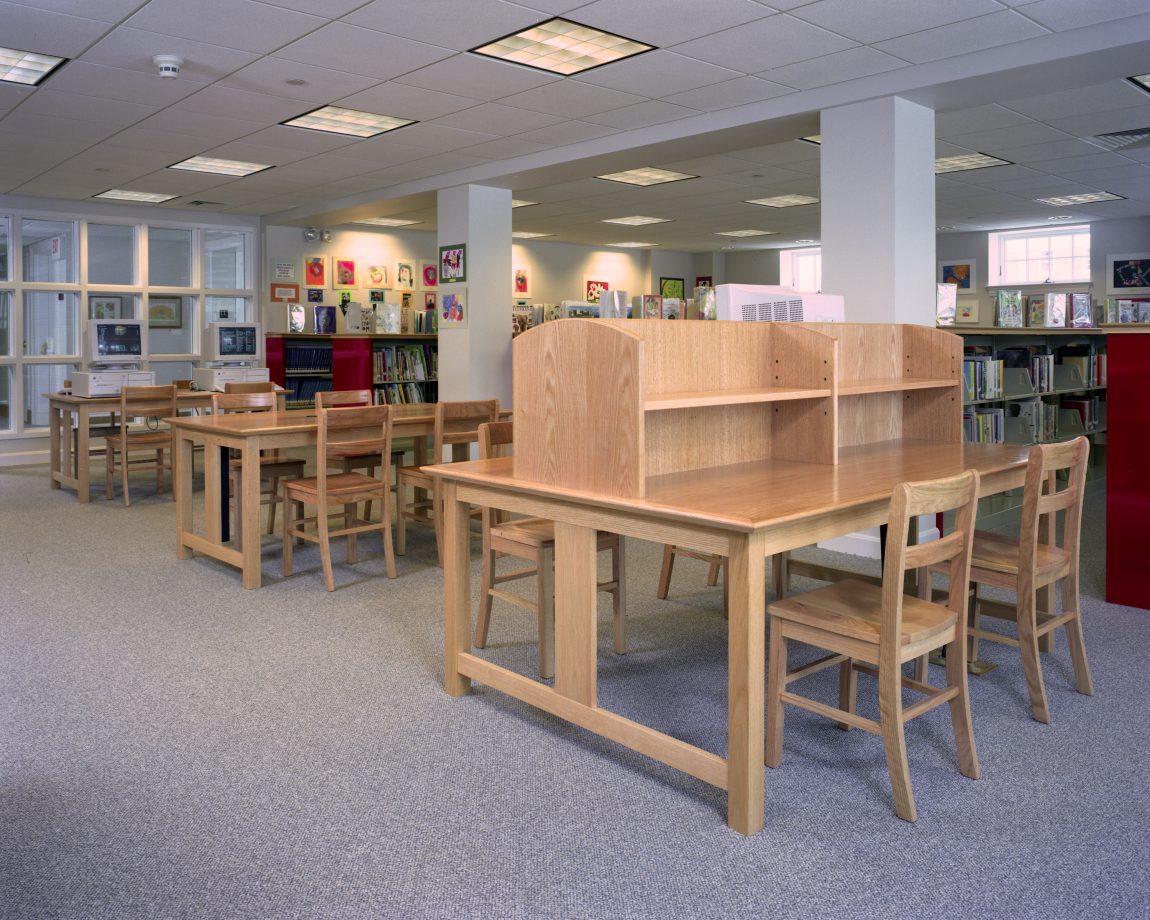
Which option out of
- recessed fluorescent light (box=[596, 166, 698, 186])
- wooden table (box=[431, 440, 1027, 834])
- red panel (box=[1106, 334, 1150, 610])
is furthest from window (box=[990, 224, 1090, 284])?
wooden table (box=[431, 440, 1027, 834])

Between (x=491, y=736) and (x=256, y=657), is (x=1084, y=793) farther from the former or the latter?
(x=256, y=657)

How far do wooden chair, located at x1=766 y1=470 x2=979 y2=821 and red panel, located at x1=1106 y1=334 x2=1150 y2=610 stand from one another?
7.07ft

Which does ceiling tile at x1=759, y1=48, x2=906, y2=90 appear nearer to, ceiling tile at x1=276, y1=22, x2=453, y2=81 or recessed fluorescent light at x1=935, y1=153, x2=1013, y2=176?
ceiling tile at x1=276, y1=22, x2=453, y2=81

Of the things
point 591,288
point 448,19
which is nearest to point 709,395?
point 448,19

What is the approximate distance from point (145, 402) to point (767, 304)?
5.51 metres

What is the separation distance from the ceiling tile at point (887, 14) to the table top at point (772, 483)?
1907 mm

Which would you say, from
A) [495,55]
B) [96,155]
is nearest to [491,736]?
[495,55]

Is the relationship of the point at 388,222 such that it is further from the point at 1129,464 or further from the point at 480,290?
the point at 1129,464

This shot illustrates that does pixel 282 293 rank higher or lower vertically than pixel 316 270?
lower

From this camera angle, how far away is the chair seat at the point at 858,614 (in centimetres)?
240

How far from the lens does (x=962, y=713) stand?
2.50m

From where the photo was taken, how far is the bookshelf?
9.86 m

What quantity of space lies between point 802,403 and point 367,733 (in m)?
→ 1.87

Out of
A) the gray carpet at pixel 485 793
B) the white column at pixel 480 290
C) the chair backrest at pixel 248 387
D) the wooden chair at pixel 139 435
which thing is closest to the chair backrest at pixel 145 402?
the wooden chair at pixel 139 435
